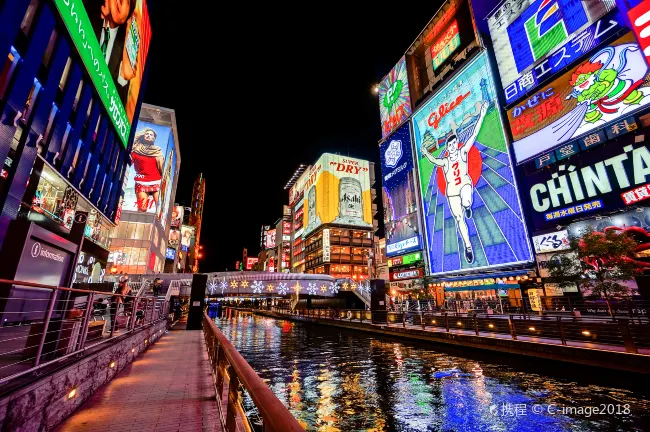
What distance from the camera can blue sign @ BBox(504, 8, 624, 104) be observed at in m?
26.1

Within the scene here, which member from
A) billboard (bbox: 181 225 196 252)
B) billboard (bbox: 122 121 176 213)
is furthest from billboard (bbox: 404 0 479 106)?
billboard (bbox: 181 225 196 252)

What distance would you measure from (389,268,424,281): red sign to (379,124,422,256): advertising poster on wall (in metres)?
3.45

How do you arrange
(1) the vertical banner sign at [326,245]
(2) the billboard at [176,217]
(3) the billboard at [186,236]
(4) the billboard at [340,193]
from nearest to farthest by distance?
1. (1) the vertical banner sign at [326,245]
2. (2) the billboard at [176,217]
3. (4) the billboard at [340,193]
4. (3) the billboard at [186,236]

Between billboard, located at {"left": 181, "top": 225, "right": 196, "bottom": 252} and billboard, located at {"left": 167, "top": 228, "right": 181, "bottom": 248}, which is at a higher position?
billboard, located at {"left": 181, "top": 225, "right": 196, "bottom": 252}

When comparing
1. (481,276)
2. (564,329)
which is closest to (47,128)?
(564,329)

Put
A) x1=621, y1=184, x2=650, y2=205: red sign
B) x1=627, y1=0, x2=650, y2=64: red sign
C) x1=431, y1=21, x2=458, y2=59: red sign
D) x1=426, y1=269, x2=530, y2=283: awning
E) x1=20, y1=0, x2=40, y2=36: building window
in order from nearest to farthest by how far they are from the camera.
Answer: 1. x1=20, y1=0, x2=40, y2=36: building window
2. x1=627, y1=0, x2=650, y2=64: red sign
3. x1=621, y1=184, x2=650, y2=205: red sign
4. x1=426, y1=269, x2=530, y2=283: awning
5. x1=431, y1=21, x2=458, y2=59: red sign

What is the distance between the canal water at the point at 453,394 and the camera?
6.32m

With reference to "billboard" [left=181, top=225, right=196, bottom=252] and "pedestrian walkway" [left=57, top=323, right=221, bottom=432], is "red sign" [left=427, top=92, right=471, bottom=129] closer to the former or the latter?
"pedestrian walkway" [left=57, top=323, right=221, bottom=432]

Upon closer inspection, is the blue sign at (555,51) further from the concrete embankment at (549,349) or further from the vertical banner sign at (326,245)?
the vertical banner sign at (326,245)

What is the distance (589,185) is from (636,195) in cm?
349

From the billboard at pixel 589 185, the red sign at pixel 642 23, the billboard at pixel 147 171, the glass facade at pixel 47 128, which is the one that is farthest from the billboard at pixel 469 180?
the billboard at pixel 147 171

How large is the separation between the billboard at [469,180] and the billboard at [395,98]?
840cm

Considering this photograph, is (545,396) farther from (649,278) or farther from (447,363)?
(649,278)

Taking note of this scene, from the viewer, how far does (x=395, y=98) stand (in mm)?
60531
